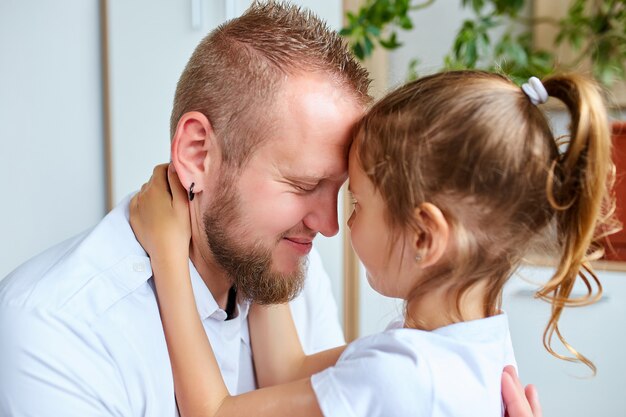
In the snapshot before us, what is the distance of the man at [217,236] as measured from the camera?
1.05 meters

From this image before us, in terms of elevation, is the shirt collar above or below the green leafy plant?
below

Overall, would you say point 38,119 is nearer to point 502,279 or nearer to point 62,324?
point 62,324

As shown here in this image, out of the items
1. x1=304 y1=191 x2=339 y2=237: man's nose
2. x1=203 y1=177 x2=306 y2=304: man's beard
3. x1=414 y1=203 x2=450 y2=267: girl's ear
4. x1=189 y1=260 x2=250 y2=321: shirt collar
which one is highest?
x1=414 y1=203 x2=450 y2=267: girl's ear

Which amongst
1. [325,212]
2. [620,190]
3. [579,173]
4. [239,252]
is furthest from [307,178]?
[620,190]

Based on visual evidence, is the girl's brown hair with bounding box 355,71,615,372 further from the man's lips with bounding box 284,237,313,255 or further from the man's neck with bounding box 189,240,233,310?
the man's neck with bounding box 189,240,233,310

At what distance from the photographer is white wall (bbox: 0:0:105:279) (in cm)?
207

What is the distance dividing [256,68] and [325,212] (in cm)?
25

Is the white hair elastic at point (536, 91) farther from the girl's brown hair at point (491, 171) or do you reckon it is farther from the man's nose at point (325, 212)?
the man's nose at point (325, 212)

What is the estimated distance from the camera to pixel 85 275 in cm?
112

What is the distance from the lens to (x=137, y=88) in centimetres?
218

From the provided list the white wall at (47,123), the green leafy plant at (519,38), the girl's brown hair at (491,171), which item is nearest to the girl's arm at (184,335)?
the girl's brown hair at (491,171)

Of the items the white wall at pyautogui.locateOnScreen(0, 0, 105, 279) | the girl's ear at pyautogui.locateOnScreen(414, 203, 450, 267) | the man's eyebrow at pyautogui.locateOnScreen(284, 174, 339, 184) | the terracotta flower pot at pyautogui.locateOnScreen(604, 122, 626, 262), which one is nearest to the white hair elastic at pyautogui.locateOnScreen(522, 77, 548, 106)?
the girl's ear at pyautogui.locateOnScreen(414, 203, 450, 267)

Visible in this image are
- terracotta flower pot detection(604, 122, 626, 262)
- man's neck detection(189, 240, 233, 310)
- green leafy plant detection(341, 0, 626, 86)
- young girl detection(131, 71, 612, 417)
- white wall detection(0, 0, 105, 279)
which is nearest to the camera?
young girl detection(131, 71, 612, 417)

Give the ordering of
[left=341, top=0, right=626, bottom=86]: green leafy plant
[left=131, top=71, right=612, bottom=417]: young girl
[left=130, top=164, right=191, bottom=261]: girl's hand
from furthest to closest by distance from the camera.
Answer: [left=341, top=0, right=626, bottom=86]: green leafy plant
[left=130, top=164, right=191, bottom=261]: girl's hand
[left=131, top=71, right=612, bottom=417]: young girl
